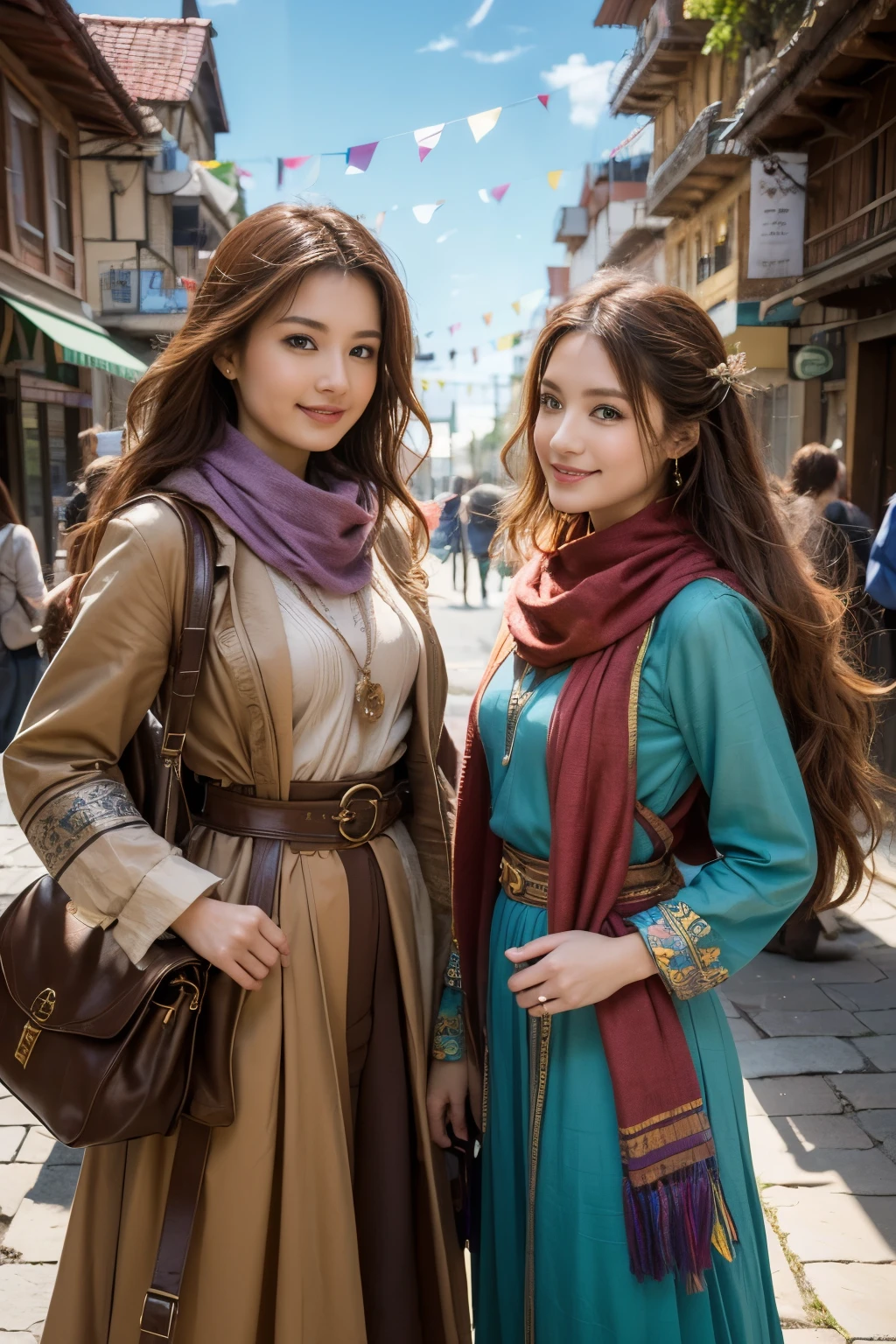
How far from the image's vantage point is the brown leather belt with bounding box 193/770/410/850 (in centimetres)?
174

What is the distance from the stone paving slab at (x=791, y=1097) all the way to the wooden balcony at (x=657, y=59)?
60.1 feet

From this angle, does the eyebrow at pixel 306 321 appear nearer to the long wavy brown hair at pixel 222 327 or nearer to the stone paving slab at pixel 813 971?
the long wavy brown hair at pixel 222 327

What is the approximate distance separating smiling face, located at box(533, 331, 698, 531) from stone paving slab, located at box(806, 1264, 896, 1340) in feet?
6.26

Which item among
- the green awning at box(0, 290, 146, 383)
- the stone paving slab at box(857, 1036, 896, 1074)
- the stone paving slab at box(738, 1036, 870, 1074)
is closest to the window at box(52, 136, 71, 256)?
the green awning at box(0, 290, 146, 383)

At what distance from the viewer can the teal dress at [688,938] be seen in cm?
152

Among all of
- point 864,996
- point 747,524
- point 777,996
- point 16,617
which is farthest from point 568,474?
point 16,617

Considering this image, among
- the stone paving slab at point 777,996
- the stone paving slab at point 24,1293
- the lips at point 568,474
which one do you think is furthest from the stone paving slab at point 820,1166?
the lips at point 568,474

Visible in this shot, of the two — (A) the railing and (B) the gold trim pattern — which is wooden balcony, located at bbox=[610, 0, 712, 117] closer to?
(A) the railing

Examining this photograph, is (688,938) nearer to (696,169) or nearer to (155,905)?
(155,905)

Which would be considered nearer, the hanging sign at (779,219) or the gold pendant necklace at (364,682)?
the gold pendant necklace at (364,682)

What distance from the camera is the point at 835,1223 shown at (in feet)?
9.09

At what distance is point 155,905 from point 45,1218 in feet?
5.76

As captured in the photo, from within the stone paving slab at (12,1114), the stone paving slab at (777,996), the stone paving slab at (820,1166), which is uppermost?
the stone paving slab at (777,996)

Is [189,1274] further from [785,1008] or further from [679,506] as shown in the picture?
[785,1008]
